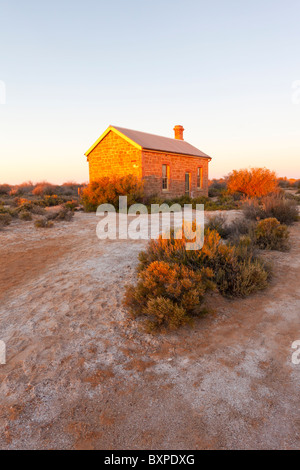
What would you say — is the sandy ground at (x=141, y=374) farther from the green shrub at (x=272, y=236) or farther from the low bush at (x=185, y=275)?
the green shrub at (x=272, y=236)

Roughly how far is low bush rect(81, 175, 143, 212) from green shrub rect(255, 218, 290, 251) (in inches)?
342

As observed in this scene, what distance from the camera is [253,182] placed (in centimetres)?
1522

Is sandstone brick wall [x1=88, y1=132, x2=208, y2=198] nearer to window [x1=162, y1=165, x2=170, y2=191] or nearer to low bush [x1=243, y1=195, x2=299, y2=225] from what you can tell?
window [x1=162, y1=165, x2=170, y2=191]

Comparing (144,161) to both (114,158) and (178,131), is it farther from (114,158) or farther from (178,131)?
(178,131)

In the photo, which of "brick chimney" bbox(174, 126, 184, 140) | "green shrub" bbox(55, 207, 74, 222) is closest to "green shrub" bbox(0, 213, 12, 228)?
"green shrub" bbox(55, 207, 74, 222)

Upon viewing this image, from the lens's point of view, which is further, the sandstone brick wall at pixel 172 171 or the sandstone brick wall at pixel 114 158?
the sandstone brick wall at pixel 172 171

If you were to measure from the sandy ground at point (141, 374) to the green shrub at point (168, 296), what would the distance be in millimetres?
185

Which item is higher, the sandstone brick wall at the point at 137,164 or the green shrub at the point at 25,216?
the sandstone brick wall at the point at 137,164

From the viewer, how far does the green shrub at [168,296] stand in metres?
3.40

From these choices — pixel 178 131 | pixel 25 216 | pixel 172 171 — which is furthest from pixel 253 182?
pixel 25 216

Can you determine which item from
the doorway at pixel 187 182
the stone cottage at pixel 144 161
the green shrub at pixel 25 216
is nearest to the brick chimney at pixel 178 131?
the stone cottage at pixel 144 161

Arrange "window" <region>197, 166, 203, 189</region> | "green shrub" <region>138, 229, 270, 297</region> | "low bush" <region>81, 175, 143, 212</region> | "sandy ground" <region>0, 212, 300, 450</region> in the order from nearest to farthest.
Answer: "sandy ground" <region>0, 212, 300, 450</region>, "green shrub" <region>138, 229, 270, 297</region>, "low bush" <region>81, 175, 143, 212</region>, "window" <region>197, 166, 203, 189</region>

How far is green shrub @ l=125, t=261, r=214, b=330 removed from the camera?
3.40 meters
